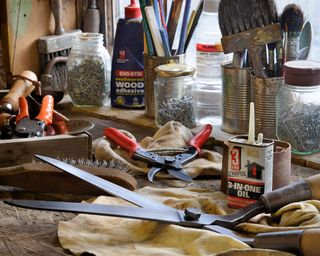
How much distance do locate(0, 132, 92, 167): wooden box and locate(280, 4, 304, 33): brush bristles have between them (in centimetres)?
43

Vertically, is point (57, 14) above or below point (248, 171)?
above

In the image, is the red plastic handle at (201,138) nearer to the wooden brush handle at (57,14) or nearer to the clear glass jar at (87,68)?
the clear glass jar at (87,68)

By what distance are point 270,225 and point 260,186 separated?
2.7 inches

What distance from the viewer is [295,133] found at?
4.97 feet

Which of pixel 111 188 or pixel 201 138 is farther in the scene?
pixel 201 138

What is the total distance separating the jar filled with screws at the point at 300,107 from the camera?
147cm

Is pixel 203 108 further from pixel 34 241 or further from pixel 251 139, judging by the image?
pixel 34 241

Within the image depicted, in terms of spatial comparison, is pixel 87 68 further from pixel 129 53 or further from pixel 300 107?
pixel 300 107

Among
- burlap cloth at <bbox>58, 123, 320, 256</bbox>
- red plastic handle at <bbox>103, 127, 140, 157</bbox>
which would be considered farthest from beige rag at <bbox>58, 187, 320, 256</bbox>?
red plastic handle at <bbox>103, 127, 140, 157</bbox>

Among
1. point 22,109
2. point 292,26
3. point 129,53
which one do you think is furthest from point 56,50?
point 292,26

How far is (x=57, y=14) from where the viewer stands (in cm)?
196

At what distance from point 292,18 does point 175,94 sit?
295 mm

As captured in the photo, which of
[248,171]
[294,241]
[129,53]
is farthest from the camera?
[129,53]

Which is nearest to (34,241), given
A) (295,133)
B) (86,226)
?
(86,226)
